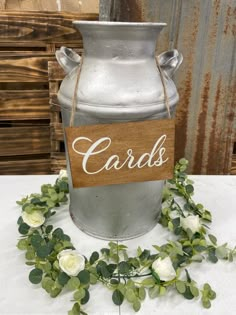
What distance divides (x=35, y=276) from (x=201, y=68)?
0.77 m

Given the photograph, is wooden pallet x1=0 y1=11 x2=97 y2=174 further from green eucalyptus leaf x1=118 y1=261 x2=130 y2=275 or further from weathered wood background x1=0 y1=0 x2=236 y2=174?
green eucalyptus leaf x1=118 y1=261 x2=130 y2=275

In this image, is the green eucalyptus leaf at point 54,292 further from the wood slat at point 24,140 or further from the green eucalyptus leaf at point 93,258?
the wood slat at point 24,140

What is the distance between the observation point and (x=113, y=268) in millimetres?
624

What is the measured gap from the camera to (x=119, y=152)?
0.61 metres

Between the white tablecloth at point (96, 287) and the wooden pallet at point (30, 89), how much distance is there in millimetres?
322

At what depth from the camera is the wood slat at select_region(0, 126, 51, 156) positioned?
1171 millimetres

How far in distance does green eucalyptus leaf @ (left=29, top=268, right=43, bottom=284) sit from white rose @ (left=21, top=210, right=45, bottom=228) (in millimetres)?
134

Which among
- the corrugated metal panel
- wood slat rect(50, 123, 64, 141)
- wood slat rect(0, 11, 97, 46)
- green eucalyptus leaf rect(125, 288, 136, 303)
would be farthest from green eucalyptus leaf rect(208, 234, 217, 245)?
wood slat rect(0, 11, 97, 46)

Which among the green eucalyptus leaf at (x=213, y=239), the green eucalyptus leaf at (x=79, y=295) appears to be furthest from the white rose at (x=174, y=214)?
the green eucalyptus leaf at (x=79, y=295)

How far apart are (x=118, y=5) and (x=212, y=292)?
80 cm

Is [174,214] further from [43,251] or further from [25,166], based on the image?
[25,166]

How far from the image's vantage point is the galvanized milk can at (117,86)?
23.0 inches

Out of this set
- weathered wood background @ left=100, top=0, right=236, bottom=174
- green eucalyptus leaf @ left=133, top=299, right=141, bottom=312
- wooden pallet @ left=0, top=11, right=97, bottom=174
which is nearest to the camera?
green eucalyptus leaf @ left=133, top=299, right=141, bottom=312

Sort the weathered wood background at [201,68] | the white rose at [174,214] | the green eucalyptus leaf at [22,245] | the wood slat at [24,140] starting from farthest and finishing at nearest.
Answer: the wood slat at [24,140], the weathered wood background at [201,68], the white rose at [174,214], the green eucalyptus leaf at [22,245]
